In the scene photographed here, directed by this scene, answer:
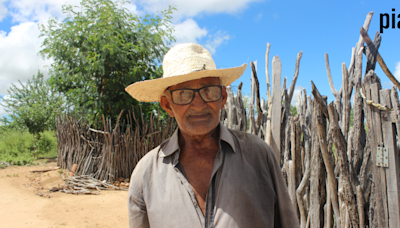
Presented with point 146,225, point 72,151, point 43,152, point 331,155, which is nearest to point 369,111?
point 331,155

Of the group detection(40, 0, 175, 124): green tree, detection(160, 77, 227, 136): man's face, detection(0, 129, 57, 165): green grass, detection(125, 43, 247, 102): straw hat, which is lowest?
detection(0, 129, 57, 165): green grass

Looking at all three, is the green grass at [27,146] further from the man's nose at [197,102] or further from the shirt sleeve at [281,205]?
the shirt sleeve at [281,205]

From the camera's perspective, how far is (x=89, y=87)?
8.09 meters

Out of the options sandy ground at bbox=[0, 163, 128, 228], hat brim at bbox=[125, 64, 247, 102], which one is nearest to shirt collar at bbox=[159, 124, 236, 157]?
hat brim at bbox=[125, 64, 247, 102]

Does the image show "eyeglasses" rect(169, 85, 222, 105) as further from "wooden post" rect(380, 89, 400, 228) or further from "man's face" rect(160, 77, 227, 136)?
"wooden post" rect(380, 89, 400, 228)

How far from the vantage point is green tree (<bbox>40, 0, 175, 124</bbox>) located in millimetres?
7371

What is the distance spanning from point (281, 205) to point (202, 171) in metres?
0.47

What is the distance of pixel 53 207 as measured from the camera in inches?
226

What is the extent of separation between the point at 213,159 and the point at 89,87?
294 inches

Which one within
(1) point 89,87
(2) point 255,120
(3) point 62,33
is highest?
(3) point 62,33

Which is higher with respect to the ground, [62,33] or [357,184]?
[62,33]

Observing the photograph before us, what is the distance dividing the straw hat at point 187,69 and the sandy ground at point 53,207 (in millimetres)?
4196

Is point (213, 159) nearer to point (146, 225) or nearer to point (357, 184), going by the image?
point (146, 225)

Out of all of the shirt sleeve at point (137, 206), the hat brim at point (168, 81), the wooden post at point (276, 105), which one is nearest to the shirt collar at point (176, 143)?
the shirt sleeve at point (137, 206)
